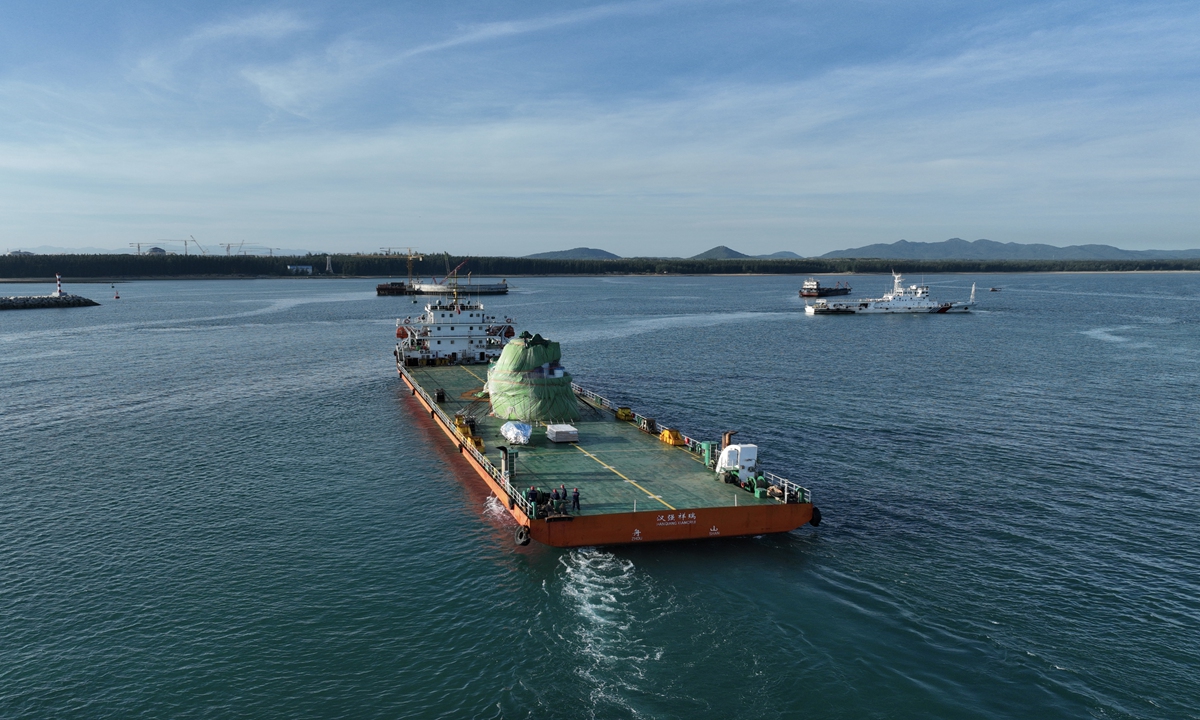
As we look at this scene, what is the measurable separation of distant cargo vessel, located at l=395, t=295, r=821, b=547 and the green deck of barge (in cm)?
6

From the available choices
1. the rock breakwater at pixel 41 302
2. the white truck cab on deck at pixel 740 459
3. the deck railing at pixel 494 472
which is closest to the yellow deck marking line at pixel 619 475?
the white truck cab on deck at pixel 740 459

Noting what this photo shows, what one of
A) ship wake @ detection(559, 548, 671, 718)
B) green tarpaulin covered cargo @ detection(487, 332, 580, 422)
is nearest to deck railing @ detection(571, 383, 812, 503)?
green tarpaulin covered cargo @ detection(487, 332, 580, 422)

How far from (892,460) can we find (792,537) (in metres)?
17.2

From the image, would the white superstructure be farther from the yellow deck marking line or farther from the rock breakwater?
the rock breakwater

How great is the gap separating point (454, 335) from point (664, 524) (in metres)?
54.1

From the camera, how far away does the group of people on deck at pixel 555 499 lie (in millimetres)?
33875

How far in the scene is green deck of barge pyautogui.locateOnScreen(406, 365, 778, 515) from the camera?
35.9 m

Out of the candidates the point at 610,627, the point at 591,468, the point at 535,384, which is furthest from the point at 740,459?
the point at 535,384

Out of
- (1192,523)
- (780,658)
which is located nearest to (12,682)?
(780,658)

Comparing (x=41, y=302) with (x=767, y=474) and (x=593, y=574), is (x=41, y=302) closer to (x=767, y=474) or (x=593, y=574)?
(x=593, y=574)

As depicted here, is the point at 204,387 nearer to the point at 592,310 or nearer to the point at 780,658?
the point at 780,658

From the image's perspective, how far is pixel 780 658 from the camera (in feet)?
86.3

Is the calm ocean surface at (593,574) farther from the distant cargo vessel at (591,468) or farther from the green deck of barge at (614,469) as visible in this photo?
the green deck of barge at (614,469)

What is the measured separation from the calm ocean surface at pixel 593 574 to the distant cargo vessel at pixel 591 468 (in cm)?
172
